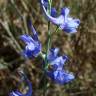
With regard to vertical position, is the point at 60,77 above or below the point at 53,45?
above

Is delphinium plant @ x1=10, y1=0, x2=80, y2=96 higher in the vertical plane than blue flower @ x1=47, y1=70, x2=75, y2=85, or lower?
higher

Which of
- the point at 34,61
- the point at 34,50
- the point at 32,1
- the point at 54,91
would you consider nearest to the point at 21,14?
the point at 32,1

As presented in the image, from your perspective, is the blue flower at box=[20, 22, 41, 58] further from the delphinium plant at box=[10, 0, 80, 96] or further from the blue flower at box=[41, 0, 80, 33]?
the blue flower at box=[41, 0, 80, 33]

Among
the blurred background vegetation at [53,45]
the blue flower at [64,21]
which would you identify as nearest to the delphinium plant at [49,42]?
the blue flower at [64,21]

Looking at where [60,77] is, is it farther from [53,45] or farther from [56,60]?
[53,45]

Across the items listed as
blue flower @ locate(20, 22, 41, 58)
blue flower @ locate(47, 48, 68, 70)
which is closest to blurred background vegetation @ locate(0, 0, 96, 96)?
blue flower @ locate(47, 48, 68, 70)

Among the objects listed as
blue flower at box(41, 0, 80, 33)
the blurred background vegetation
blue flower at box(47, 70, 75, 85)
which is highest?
blue flower at box(41, 0, 80, 33)

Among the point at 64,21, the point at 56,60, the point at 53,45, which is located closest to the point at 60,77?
the point at 56,60

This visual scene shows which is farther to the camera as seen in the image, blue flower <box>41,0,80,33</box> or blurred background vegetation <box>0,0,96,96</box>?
blurred background vegetation <box>0,0,96,96</box>
